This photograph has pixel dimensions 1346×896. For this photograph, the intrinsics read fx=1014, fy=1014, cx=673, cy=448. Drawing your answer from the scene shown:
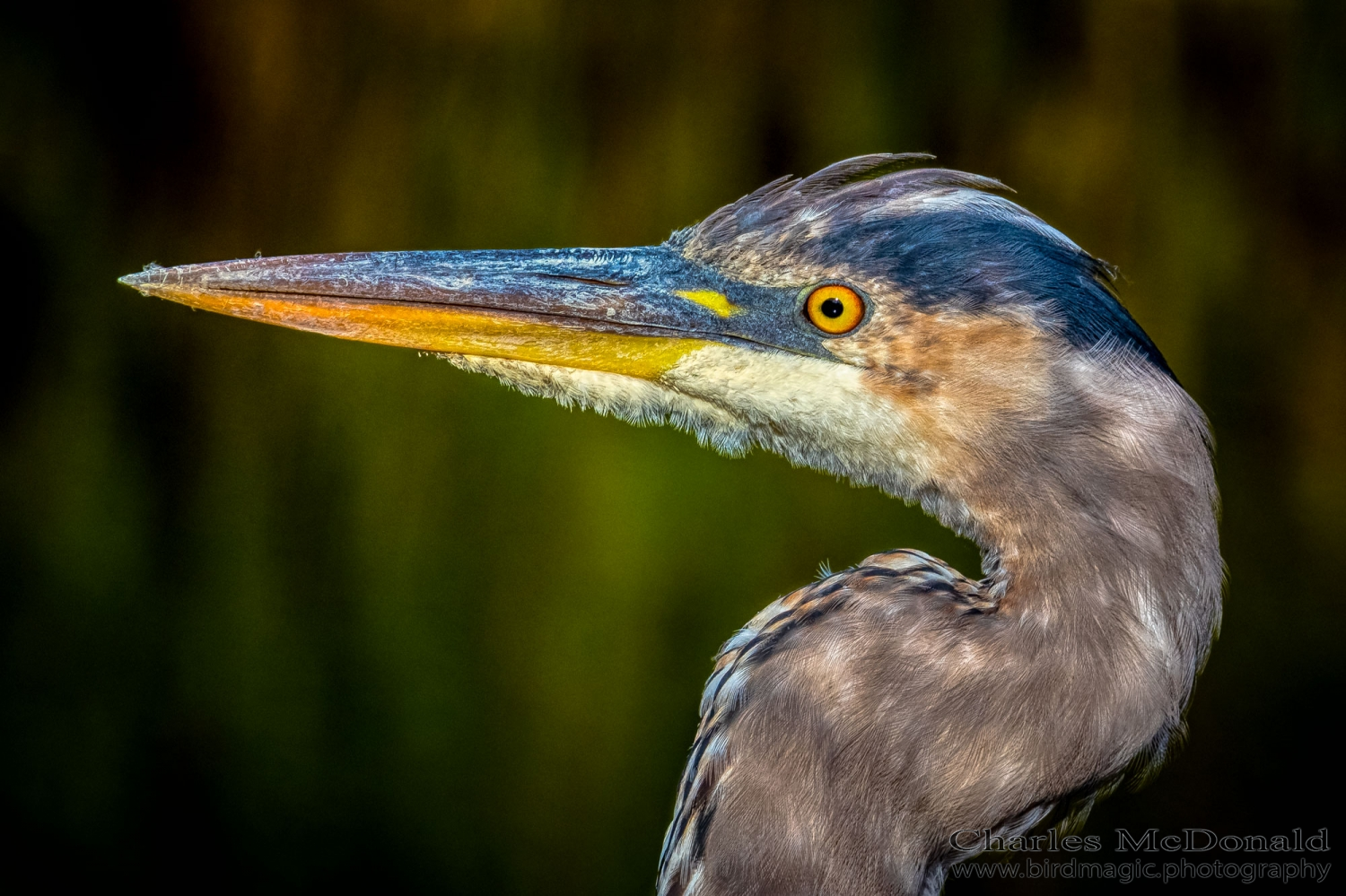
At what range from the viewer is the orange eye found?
844mm

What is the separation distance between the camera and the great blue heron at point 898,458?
2.49ft

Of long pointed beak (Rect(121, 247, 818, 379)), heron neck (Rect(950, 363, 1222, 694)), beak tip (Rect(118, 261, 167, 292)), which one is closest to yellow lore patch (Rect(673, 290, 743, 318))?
long pointed beak (Rect(121, 247, 818, 379))

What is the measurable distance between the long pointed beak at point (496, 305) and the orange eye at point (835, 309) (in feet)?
0.17

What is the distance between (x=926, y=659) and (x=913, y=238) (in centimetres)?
33

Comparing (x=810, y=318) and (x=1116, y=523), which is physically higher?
(x=810, y=318)

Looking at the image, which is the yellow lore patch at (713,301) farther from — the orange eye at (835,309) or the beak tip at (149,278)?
the beak tip at (149,278)

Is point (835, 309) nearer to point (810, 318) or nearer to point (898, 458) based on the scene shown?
point (810, 318)

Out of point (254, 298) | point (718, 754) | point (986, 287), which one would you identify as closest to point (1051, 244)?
point (986, 287)

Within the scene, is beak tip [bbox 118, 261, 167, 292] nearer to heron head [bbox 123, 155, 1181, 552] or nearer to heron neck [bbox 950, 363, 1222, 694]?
heron head [bbox 123, 155, 1181, 552]

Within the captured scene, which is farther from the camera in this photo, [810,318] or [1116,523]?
[810,318]

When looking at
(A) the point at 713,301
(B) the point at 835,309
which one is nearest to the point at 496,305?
(A) the point at 713,301

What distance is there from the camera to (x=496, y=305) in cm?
91

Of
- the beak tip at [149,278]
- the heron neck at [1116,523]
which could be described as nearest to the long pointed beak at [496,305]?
the beak tip at [149,278]

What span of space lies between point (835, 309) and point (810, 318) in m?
0.02
